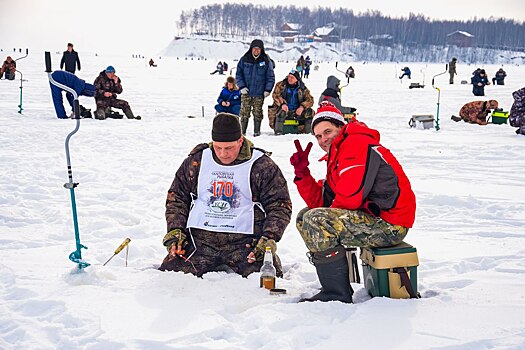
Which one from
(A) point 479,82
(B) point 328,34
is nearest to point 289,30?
(B) point 328,34

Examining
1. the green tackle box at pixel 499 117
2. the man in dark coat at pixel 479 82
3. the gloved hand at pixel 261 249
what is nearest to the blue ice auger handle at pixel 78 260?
the gloved hand at pixel 261 249

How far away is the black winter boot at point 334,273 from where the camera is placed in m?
3.21

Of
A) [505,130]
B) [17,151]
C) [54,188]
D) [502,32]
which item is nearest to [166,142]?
[17,151]

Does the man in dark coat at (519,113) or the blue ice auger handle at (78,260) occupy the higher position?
the man in dark coat at (519,113)

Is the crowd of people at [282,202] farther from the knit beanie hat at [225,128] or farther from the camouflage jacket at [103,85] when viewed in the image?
the camouflage jacket at [103,85]

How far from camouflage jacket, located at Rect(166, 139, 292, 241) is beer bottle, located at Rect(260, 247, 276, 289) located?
35 cm

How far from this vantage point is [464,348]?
2650 mm

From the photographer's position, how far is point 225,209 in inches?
157

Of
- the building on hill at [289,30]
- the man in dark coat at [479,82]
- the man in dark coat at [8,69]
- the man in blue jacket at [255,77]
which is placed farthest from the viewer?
the building on hill at [289,30]

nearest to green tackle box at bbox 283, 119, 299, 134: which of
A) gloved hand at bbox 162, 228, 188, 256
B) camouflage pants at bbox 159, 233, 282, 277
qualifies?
camouflage pants at bbox 159, 233, 282, 277

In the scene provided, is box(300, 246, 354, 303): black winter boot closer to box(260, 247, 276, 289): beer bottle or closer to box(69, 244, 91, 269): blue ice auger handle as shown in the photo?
box(260, 247, 276, 289): beer bottle

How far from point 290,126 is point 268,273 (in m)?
7.66

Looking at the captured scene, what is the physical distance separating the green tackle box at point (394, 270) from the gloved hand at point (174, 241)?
137 centimetres

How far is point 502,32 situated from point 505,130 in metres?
143
